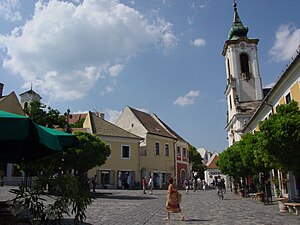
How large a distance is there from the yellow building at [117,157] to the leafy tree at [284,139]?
28.1 metres

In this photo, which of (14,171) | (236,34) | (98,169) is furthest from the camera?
(236,34)

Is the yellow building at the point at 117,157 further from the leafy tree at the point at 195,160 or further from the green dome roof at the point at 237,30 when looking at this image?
the leafy tree at the point at 195,160

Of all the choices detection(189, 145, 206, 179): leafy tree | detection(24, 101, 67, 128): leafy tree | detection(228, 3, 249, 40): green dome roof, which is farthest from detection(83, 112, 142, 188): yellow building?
detection(189, 145, 206, 179): leafy tree

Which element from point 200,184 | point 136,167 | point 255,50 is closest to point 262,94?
point 255,50

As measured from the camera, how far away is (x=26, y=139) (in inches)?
239

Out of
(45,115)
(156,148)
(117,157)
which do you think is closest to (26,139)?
(45,115)

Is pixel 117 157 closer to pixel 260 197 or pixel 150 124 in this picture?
pixel 150 124

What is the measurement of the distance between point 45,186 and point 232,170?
2235 centimetres

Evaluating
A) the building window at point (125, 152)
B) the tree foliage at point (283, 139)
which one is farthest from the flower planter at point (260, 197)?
the building window at point (125, 152)

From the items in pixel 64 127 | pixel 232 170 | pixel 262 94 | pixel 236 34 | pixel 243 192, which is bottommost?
pixel 243 192

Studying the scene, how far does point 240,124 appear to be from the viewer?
41.9 metres

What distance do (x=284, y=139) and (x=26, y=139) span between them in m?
9.45

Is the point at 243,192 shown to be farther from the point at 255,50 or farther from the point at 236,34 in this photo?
the point at 236,34

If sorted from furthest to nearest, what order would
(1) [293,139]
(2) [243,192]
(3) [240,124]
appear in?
(3) [240,124] < (2) [243,192] < (1) [293,139]
